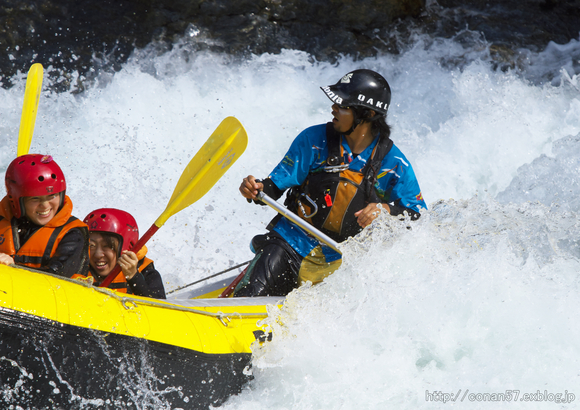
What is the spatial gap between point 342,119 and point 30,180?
60.8 inches

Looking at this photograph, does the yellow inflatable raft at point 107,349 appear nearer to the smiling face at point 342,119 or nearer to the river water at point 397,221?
the river water at point 397,221

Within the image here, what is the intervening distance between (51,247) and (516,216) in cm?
236

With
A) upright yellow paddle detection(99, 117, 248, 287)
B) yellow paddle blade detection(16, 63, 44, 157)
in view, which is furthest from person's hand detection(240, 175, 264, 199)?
yellow paddle blade detection(16, 63, 44, 157)

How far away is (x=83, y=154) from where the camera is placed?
555 centimetres

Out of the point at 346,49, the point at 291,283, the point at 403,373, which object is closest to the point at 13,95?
the point at 346,49

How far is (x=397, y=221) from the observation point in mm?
2846

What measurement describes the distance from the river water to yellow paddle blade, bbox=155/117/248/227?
2.59ft

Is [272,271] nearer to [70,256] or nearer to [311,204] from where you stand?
[311,204]

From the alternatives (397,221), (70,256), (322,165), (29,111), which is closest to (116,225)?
(70,256)

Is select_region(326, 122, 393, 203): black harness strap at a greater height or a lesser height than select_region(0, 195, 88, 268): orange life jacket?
greater

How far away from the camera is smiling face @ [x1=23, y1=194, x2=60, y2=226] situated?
2.58 metres

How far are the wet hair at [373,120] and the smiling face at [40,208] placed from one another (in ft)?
5.06

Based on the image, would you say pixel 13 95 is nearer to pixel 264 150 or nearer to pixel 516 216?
pixel 264 150

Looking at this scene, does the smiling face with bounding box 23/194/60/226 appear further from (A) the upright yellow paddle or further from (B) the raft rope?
(A) the upright yellow paddle
